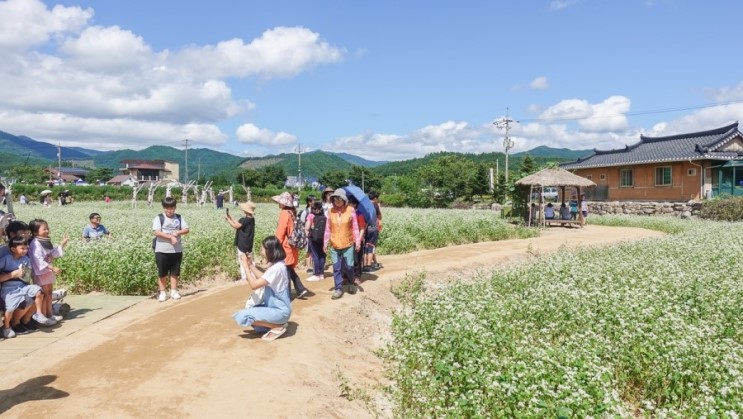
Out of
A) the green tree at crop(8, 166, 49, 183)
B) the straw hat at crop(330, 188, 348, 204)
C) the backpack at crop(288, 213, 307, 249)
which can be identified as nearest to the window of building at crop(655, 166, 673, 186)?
the straw hat at crop(330, 188, 348, 204)

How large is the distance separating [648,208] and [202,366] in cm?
2890

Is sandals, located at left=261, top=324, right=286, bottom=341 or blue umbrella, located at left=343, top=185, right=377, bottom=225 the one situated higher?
blue umbrella, located at left=343, top=185, right=377, bottom=225

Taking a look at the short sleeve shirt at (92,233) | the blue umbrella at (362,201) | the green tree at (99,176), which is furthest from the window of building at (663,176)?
the green tree at (99,176)

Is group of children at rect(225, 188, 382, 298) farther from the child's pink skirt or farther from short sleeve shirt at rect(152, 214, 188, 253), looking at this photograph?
the child's pink skirt

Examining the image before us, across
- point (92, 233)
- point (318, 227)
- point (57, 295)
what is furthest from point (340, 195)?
point (92, 233)

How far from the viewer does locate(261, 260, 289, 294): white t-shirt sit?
5.98 metres

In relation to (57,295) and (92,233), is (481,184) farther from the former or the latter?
(57,295)

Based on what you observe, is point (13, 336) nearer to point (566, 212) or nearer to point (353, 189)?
point (353, 189)

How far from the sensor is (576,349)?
5.39m

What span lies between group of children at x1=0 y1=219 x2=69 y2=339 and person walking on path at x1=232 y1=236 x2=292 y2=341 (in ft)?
9.04

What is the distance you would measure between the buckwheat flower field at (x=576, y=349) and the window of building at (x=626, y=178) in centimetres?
2466

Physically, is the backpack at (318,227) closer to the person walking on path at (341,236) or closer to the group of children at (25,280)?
the person walking on path at (341,236)

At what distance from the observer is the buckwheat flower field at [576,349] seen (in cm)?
412

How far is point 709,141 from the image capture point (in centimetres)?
2889
